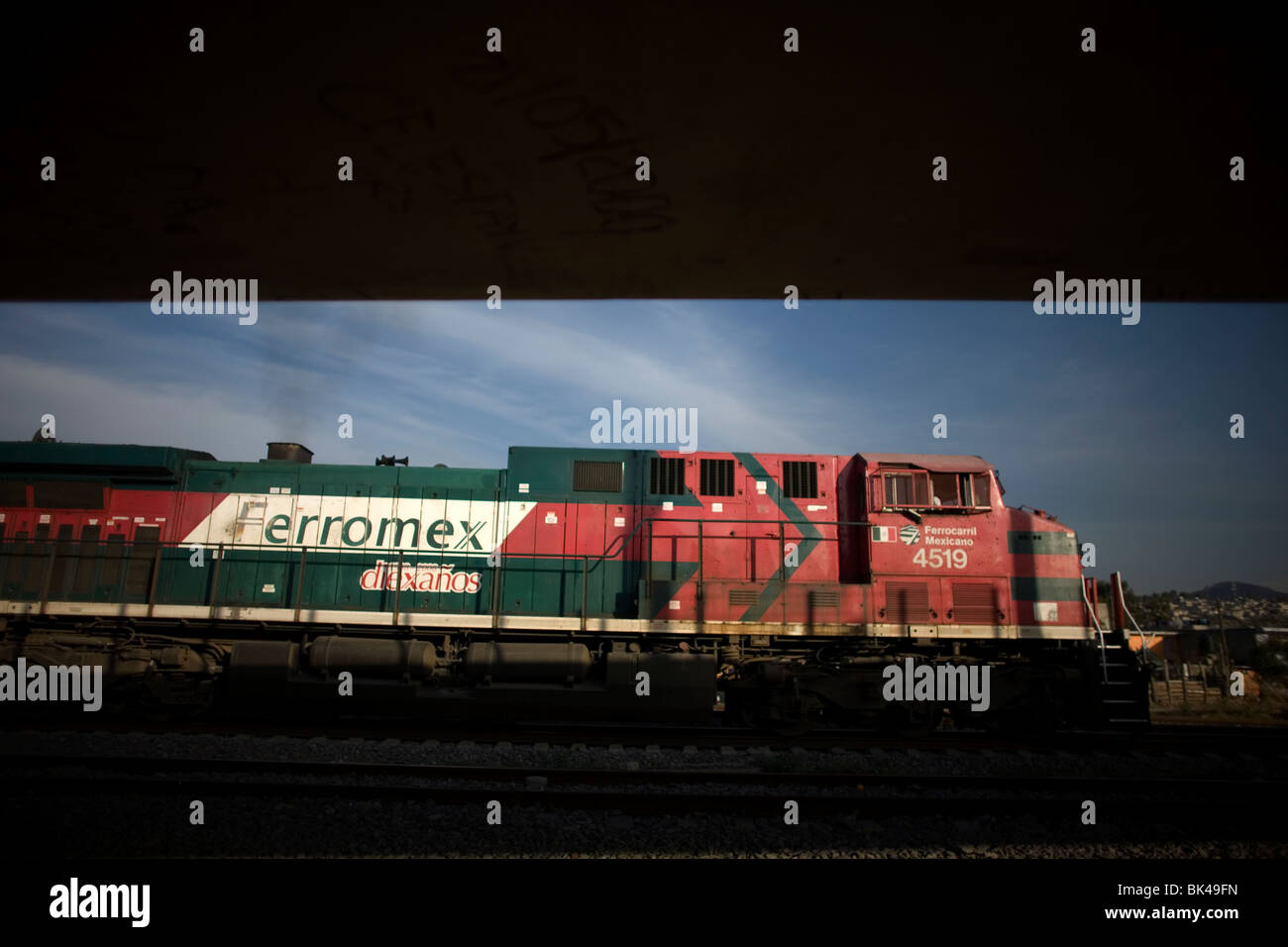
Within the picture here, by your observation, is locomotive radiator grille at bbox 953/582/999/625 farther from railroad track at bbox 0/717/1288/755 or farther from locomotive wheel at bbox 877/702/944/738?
railroad track at bbox 0/717/1288/755

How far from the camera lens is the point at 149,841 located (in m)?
4.76

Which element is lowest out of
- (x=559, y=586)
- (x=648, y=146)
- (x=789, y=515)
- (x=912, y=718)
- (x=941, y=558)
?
(x=912, y=718)

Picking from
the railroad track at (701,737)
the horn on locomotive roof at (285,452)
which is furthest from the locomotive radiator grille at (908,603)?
the horn on locomotive roof at (285,452)

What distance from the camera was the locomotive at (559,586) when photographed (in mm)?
8430

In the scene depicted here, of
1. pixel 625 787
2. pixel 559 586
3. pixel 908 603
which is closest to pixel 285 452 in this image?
pixel 559 586

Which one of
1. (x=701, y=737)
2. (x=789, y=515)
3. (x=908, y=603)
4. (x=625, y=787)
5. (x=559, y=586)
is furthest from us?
(x=789, y=515)

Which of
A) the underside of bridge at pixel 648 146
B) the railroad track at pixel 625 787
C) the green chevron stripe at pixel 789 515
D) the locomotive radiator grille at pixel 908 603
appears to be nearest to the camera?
the underside of bridge at pixel 648 146

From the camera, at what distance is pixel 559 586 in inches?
364

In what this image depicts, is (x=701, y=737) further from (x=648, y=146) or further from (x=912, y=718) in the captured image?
(x=648, y=146)

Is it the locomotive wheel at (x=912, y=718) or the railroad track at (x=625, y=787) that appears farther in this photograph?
the locomotive wheel at (x=912, y=718)

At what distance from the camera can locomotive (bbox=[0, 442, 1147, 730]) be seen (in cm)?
843

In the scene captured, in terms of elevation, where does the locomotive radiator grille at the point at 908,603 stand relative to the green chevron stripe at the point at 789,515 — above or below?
below

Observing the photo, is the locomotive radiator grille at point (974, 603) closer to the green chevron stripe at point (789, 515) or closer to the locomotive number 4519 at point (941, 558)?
the locomotive number 4519 at point (941, 558)
